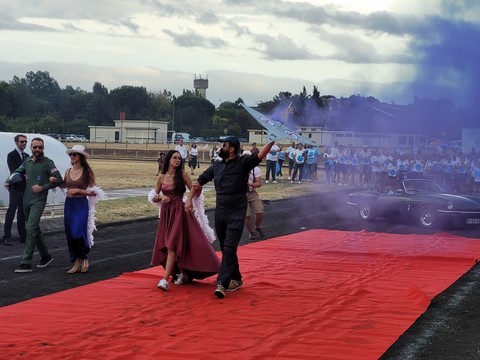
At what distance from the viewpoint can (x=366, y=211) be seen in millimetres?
20062

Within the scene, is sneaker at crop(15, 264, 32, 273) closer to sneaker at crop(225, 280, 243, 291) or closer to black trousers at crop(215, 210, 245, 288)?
black trousers at crop(215, 210, 245, 288)

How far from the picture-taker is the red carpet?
6.77m

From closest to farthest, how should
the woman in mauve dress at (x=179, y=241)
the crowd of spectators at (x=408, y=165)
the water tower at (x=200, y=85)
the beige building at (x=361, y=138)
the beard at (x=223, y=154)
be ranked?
the beard at (x=223, y=154) < the woman in mauve dress at (x=179, y=241) < the beige building at (x=361, y=138) < the crowd of spectators at (x=408, y=165) < the water tower at (x=200, y=85)

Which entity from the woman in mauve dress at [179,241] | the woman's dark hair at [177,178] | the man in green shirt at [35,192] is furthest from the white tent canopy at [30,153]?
the woman in mauve dress at [179,241]

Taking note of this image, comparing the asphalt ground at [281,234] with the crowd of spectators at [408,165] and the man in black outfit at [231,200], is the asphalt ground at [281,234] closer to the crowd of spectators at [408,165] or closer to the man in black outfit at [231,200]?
the man in black outfit at [231,200]

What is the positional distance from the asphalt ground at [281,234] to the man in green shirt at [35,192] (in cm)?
32

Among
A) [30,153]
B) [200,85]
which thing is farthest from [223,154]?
[200,85]

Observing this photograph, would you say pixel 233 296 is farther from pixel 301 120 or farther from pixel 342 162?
pixel 342 162

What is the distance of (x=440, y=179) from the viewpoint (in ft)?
95.5

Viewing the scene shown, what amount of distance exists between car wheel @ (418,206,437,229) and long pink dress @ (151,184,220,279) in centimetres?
946

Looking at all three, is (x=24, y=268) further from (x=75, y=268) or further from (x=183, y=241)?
(x=183, y=241)

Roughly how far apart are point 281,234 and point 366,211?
12.8 ft

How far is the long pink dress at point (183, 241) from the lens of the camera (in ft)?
32.6

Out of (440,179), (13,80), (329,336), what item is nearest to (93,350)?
(329,336)
